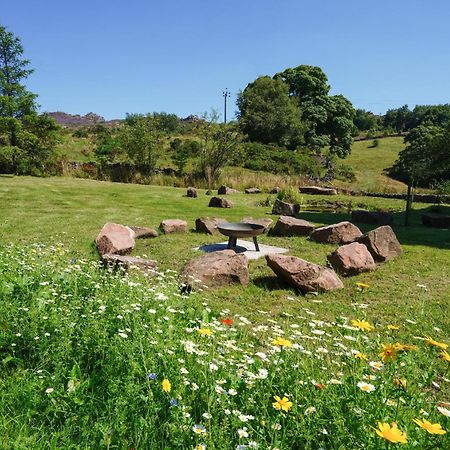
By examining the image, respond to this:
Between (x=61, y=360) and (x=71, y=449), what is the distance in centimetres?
106

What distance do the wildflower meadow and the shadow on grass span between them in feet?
24.6

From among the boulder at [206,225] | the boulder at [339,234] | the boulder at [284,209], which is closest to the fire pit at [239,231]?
the boulder at [206,225]

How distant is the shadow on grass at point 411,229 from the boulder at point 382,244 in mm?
1956

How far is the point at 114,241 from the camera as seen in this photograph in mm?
7945

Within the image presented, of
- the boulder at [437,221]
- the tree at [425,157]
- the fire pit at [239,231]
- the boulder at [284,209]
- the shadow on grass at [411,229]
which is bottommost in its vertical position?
the shadow on grass at [411,229]

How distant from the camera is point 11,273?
4.59m

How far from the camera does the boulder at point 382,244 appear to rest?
26.3 feet

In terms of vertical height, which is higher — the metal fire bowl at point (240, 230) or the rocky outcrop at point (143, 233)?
the metal fire bowl at point (240, 230)

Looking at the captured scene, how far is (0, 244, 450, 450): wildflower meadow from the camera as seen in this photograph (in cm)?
220

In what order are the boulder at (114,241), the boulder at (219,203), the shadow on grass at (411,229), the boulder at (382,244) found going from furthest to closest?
the boulder at (219,203) < the shadow on grass at (411,229) < the boulder at (382,244) < the boulder at (114,241)

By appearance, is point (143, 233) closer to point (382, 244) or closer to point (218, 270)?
point (218, 270)

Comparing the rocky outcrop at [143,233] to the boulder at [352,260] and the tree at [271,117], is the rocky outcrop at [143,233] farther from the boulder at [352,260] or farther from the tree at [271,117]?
the tree at [271,117]

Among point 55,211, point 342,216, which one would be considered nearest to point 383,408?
point 55,211

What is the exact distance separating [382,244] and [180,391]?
21.5ft
